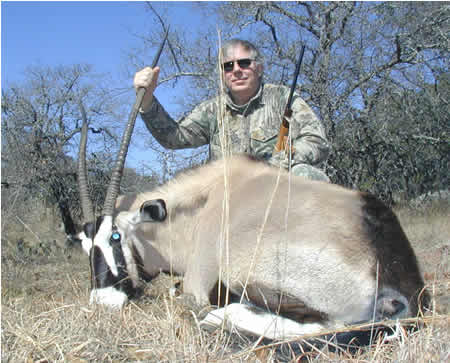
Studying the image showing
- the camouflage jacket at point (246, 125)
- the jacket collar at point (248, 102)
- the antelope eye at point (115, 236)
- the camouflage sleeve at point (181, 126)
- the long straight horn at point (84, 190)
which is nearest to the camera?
the antelope eye at point (115, 236)

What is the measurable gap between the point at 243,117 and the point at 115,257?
6.48 ft

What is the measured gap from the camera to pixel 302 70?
27.0 feet

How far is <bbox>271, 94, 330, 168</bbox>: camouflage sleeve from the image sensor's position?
3.78 m

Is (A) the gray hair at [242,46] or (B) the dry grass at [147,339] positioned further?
(A) the gray hair at [242,46]

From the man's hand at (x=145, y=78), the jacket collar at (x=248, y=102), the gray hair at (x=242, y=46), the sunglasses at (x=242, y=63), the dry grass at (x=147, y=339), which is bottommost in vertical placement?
the dry grass at (x=147, y=339)

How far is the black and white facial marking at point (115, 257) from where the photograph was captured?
2916mm

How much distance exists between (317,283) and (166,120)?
2.47m

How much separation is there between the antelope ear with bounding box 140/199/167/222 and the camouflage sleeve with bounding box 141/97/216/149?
4.30ft

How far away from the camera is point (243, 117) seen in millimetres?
4340

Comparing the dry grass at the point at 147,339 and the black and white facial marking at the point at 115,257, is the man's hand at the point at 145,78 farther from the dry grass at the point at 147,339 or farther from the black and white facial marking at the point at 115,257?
the dry grass at the point at 147,339

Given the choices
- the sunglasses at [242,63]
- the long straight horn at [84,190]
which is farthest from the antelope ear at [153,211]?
the sunglasses at [242,63]

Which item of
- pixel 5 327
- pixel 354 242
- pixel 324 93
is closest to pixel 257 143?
pixel 354 242

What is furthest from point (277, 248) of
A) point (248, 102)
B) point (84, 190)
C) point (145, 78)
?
point (248, 102)

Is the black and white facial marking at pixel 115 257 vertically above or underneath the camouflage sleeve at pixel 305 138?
underneath
